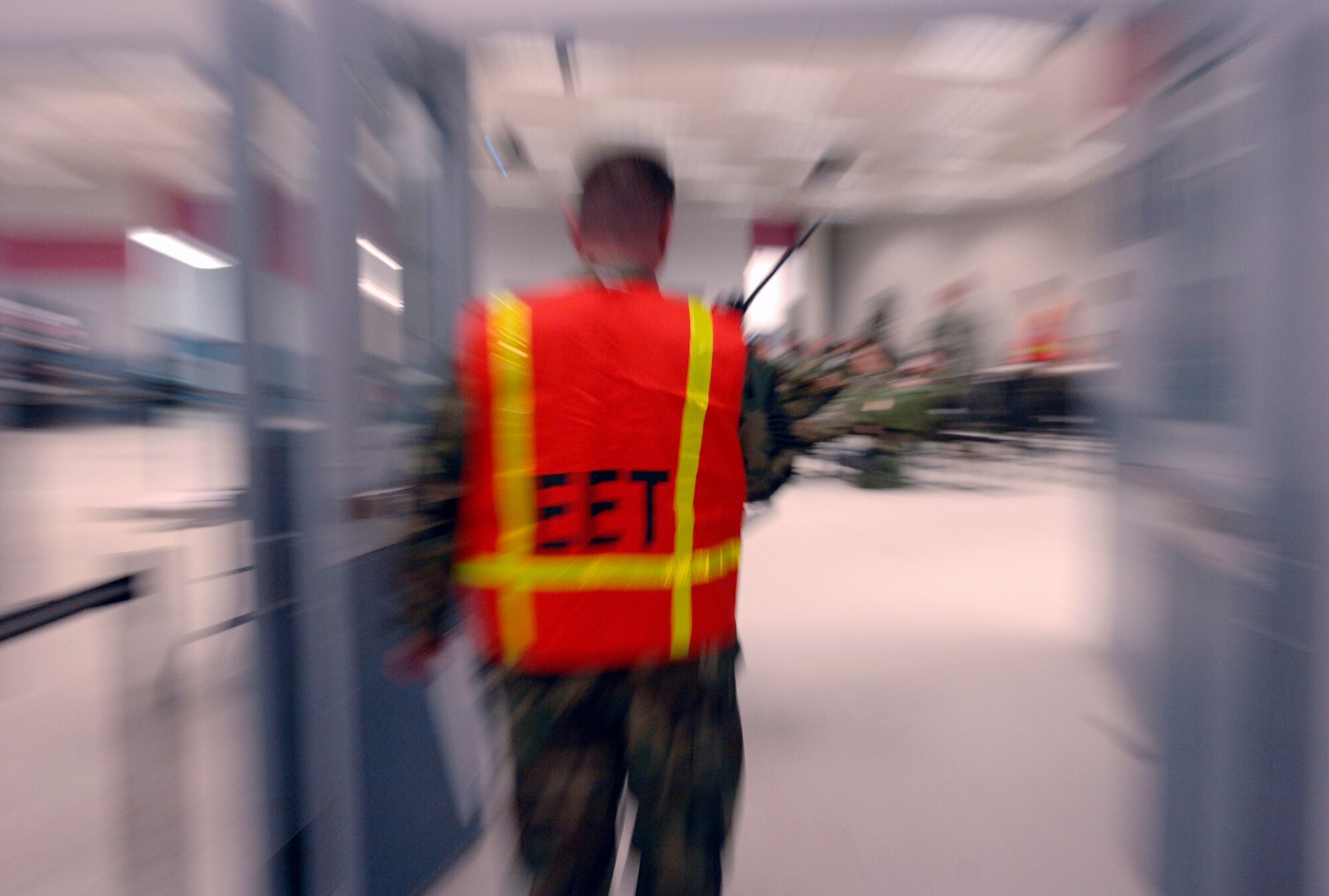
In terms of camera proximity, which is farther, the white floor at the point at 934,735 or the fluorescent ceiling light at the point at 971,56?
the fluorescent ceiling light at the point at 971,56

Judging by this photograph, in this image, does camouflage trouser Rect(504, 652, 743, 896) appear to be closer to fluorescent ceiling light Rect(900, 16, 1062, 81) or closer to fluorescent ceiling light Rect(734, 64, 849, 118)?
fluorescent ceiling light Rect(900, 16, 1062, 81)

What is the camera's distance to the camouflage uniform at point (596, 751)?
0.95 metres

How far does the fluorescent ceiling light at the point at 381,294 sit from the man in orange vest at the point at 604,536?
195mm

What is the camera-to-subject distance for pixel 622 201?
962 mm

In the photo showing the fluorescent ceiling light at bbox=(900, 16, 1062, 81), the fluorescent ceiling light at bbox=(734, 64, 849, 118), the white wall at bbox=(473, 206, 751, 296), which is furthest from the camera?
the fluorescent ceiling light at bbox=(734, 64, 849, 118)

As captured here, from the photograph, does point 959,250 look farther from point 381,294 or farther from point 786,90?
point 381,294

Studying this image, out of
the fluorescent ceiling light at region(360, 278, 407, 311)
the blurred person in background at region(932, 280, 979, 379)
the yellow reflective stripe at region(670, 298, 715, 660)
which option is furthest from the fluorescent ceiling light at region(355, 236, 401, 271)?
the blurred person in background at region(932, 280, 979, 379)

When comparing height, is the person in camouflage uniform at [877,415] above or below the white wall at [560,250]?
below

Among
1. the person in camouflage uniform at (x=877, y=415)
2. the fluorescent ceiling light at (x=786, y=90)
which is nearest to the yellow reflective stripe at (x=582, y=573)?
the person in camouflage uniform at (x=877, y=415)

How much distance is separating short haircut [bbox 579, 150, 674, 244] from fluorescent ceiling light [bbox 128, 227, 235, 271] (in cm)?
52

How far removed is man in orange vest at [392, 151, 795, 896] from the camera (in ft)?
2.94

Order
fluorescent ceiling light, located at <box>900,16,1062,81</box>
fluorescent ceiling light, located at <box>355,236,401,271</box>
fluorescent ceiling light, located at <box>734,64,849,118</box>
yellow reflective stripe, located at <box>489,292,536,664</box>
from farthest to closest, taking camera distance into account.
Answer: fluorescent ceiling light, located at <box>734,64,849,118</box>
fluorescent ceiling light, located at <box>900,16,1062,81</box>
fluorescent ceiling light, located at <box>355,236,401,271</box>
yellow reflective stripe, located at <box>489,292,536,664</box>

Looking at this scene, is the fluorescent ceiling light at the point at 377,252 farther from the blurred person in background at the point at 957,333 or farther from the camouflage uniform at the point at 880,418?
the blurred person in background at the point at 957,333

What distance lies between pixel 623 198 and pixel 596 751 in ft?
2.53
